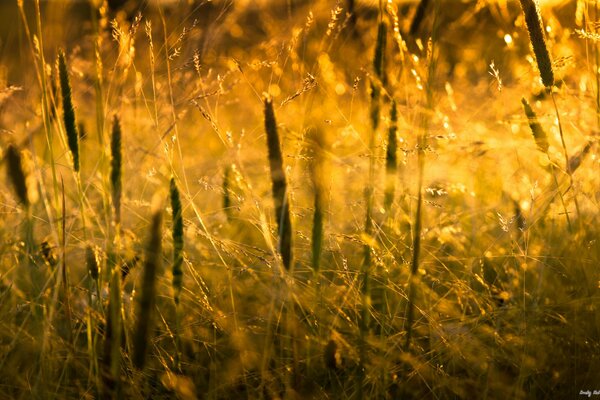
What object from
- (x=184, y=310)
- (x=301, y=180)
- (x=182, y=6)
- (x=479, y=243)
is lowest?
(x=184, y=310)

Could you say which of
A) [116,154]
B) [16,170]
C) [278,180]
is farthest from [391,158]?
[16,170]

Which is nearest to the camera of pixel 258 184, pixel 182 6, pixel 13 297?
pixel 13 297

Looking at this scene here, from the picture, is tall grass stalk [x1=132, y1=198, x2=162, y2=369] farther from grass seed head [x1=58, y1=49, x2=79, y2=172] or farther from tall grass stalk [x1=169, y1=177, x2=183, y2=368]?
grass seed head [x1=58, y1=49, x2=79, y2=172]

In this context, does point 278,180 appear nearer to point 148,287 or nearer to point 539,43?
point 148,287

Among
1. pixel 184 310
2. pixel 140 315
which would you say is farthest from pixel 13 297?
pixel 140 315

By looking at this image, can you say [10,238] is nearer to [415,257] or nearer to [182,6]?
[182,6]

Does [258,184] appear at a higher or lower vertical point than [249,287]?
higher

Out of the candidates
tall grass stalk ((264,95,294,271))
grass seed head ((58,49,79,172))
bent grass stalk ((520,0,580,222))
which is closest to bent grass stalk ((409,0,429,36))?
bent grass stalk ((520,0,580,222))

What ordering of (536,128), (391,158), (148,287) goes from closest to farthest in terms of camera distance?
(148,287) < (391,158) < (536,128)

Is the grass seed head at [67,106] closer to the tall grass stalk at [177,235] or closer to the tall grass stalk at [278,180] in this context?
the tall grass stalk at [177,235]
